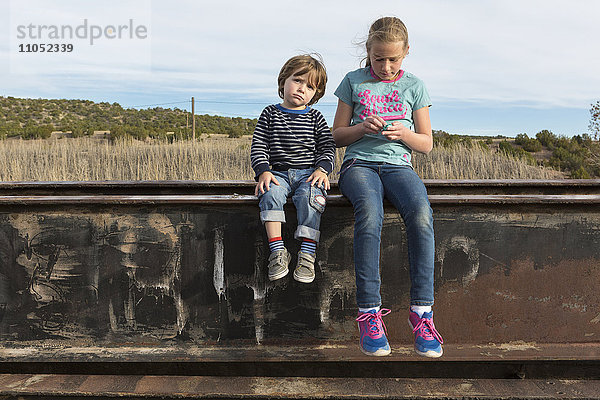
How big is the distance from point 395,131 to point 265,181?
0.71m

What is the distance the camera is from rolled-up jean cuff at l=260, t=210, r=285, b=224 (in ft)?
8.50

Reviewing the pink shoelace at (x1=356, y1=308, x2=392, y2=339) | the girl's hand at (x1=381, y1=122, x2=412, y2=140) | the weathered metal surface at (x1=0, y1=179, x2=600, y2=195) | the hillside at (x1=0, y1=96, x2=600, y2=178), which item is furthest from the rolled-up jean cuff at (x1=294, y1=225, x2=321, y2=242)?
the hillside at (x1=0, y1=96, x2=600, y2=178)

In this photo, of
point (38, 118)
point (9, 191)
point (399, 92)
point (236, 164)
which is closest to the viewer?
point (399, 92)

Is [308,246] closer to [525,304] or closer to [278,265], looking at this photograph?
[278,265]

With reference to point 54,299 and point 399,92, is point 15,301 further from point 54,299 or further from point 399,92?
point 399,92

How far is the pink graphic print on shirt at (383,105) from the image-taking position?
2.98 meters

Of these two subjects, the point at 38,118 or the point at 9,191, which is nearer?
the point at 9,191

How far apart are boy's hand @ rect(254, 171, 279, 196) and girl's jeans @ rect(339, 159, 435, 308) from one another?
0.40m

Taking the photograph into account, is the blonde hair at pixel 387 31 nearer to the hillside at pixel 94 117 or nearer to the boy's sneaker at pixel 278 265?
the boy's sneaker at pixel 278 265

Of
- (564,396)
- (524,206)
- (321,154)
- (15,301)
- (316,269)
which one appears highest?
(321,154)

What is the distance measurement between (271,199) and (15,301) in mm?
1481

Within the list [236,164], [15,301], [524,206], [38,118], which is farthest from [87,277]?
[38,118]

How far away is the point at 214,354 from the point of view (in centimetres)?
284

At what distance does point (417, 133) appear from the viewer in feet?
9.81
